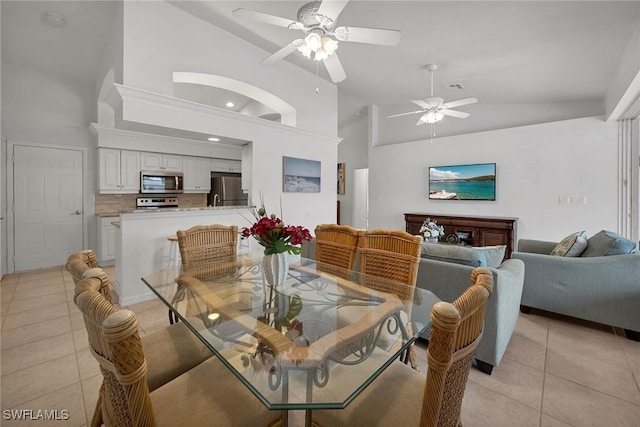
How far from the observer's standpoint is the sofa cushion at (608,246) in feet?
8.23

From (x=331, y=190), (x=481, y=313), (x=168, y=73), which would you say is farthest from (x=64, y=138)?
(x=481, y=313)

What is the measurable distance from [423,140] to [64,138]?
A: 6630 millimetres

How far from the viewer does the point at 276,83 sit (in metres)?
4.49

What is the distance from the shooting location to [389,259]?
6.77 ft

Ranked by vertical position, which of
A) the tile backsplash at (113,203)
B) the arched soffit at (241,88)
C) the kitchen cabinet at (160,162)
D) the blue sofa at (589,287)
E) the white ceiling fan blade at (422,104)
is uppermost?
the arched soffit at (241,88)

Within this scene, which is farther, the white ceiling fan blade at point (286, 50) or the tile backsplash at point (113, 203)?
the tile backsplash at point (113, 203)

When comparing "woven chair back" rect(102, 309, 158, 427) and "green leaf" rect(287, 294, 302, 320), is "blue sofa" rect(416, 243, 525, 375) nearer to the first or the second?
"green leaf" rect(287, 294, 302, 320)

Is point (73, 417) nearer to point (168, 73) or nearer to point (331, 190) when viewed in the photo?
point (168, 73)

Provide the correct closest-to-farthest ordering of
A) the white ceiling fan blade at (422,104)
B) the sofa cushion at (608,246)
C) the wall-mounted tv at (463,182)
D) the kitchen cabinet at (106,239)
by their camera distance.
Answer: the sofa cushion at (608,246) → the white ceiling fan blade at (422,104) → the kitchen cabinet at (106,239) → the wall-mounted tv at (463,182)

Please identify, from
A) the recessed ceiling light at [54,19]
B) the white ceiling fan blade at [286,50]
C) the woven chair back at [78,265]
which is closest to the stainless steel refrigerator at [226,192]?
the recessed ceiling light at [54,19]

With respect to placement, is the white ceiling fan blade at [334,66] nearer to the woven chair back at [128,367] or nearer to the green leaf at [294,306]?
the green leaf at [294,306]

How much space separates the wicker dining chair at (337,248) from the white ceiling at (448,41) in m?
2.26

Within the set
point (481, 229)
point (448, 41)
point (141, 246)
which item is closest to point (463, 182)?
point (481, 229)

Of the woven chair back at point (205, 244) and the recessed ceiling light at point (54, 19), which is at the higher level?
the recessed ceiling light at point (54, 19)
